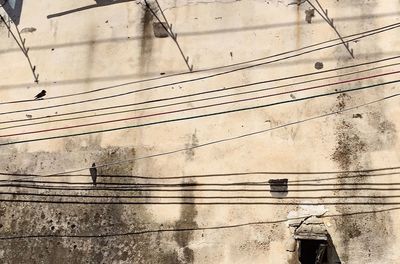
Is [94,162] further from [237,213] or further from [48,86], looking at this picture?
[237,213]

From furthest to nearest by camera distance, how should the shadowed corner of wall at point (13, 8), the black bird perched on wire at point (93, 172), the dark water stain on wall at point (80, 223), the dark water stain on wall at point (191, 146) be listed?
the shadowed corner of wall at point (13, 8) → the black bird perched on wire at point (93, 172) → the dark water stain on wall at point (191, 146) → the dark water stain on wall at point (80, 223)

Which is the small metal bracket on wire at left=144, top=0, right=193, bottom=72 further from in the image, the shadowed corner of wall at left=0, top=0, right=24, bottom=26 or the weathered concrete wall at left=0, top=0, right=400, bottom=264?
the shadowed corner of wall at left=0, top=0, right=24, bottom=26

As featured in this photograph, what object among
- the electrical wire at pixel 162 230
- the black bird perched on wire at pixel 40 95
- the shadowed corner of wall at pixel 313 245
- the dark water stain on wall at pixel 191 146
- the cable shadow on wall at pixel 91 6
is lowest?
the shadowed corner of wall at pixel 313 245

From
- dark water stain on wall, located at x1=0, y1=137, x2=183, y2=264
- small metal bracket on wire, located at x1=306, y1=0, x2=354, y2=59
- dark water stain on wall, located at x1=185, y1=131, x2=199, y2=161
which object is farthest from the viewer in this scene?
small metal bracket on wire, located at x1=306, y1=0, x2=354, y2=59

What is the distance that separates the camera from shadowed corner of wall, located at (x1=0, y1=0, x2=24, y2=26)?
51.3ft

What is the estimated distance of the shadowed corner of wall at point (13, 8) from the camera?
51.3ft

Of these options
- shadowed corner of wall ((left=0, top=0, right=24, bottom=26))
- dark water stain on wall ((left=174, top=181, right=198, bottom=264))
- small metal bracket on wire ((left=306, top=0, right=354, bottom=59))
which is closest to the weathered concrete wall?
dark water stain on wall ((left=174, top=181, right=198, bottom=264))

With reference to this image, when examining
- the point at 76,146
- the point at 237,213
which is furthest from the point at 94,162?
the point at 237,213

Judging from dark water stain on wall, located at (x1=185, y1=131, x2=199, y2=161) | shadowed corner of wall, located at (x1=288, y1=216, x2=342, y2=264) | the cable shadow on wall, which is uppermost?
the cable shadow on wall

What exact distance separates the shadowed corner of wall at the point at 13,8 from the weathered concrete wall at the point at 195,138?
61 cm

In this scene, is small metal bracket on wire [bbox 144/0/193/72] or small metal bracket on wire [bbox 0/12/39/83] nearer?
small metal bracket on wire [bbox 144/0/193/72]

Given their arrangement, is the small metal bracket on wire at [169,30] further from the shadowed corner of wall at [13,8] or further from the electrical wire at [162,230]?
the electrical wire at [162,230]

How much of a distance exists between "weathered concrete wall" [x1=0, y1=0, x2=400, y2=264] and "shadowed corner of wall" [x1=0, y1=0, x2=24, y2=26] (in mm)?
609

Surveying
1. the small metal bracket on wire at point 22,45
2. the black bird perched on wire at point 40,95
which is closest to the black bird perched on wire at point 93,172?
the black bird perched on wire at point 40,95
